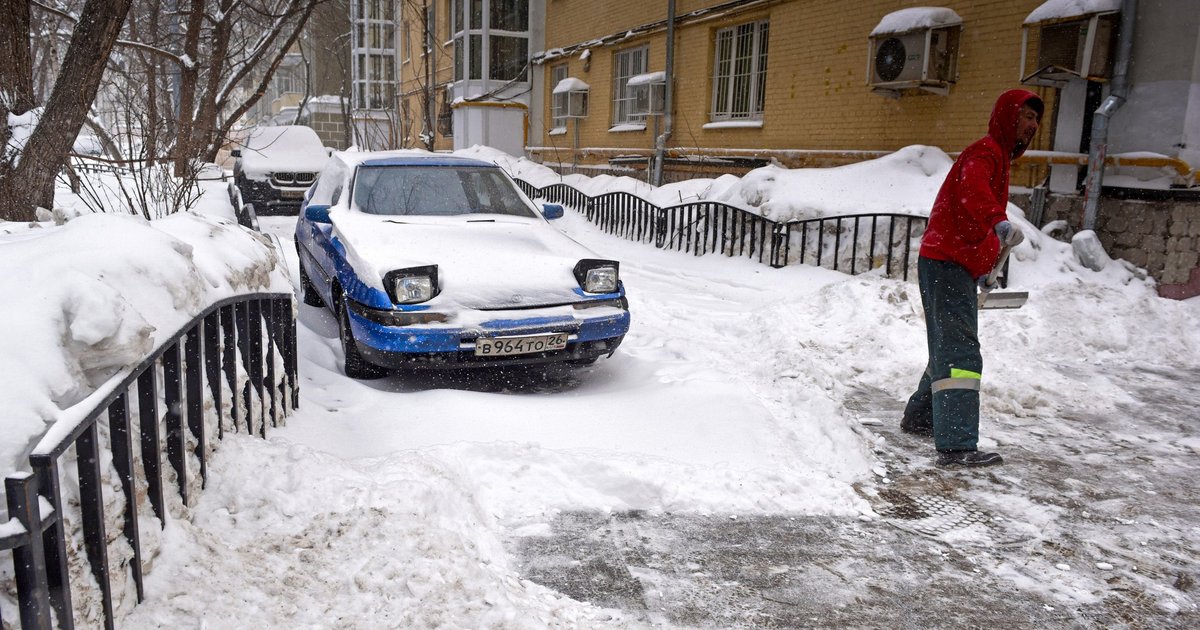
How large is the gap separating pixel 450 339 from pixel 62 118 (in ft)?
9.66

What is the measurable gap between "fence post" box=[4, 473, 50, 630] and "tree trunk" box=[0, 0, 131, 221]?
4.48 metres

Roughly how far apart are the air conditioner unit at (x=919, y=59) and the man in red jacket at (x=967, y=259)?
606 centimetres

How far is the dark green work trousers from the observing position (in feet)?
13.6

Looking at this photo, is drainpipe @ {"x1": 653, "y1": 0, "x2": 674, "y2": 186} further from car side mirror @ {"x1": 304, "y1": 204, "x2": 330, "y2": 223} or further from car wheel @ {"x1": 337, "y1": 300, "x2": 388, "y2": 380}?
car wheel @ {"x1": 337, "y1": 300, "x2": 388, "y2": 380}

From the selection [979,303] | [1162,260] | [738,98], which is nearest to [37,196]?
[979,303]

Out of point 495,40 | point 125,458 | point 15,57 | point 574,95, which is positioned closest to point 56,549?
point 125,458

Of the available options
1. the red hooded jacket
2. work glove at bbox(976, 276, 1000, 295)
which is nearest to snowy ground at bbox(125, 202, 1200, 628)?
work glove at bbox(976, 276, 1000, 295)

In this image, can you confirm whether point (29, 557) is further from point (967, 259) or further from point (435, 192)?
point (435, 192)

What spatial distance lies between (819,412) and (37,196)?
5020 millimetres

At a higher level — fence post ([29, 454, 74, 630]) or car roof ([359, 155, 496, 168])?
car roof ([359, 155, 496, 168])

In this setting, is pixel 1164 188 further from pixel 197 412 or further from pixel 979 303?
pixel 197 412

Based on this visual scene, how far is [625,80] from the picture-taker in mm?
18141

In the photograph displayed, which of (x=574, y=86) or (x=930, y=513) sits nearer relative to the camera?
(x=930, y=513)

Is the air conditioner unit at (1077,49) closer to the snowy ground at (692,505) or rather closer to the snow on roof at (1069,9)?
the snow on roof at (1069,9)
